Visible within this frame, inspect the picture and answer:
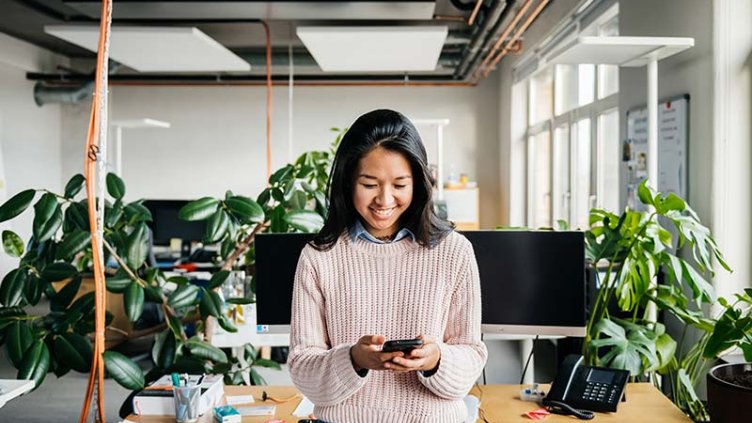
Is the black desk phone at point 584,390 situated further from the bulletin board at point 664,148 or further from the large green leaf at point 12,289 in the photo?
the large green leaf at point 12,289

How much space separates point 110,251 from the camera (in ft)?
9.04

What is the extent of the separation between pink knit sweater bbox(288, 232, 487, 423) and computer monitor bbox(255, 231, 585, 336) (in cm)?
99

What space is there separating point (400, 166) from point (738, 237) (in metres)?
2.41

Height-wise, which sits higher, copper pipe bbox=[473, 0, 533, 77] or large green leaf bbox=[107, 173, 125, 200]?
copper pipe bbox=[473, 0, 533, 77]

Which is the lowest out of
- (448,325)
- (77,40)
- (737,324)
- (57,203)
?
(737,324)

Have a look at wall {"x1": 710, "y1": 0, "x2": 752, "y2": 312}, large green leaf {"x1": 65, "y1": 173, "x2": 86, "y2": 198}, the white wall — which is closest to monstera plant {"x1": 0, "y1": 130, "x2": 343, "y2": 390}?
large green leaf {"x1": 65, "y1": 173, "x2": 86, "y2": 198}

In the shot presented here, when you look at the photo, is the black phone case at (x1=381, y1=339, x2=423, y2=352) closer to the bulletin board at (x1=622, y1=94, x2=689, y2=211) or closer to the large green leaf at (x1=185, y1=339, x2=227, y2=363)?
the large green leaf at (x1=185, y1=339, x2=227, y2=363)

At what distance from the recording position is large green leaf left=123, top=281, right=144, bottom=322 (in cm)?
267

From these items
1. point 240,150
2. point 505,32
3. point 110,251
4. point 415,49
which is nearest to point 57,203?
point 110,251

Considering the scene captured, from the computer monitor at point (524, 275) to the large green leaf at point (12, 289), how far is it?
0.92m

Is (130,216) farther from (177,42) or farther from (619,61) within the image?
(177,42)

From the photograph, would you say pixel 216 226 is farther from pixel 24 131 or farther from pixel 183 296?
pixel 24 131

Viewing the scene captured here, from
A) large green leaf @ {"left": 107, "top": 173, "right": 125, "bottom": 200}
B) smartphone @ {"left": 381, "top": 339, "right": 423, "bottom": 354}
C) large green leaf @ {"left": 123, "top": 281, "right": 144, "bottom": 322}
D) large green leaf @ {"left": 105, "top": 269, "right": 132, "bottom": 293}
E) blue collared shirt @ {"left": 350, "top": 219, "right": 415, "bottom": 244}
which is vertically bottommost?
large green leaf @ {"left": 123, "top": 281, "right": 144, "bottom": 322}

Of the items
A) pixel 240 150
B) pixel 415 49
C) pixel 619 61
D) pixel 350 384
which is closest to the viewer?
pixel 350 384
